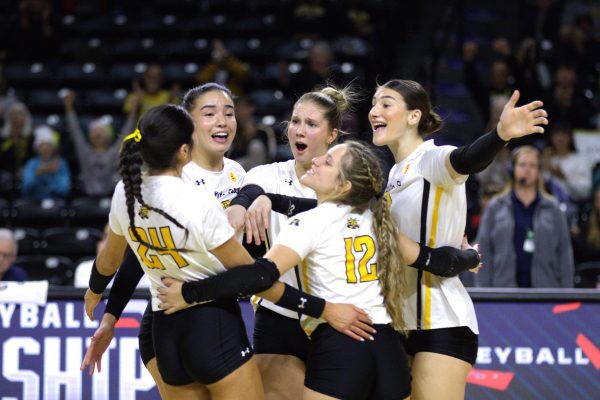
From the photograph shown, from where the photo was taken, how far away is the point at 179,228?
376cm

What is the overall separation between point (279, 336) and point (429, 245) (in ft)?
2.56

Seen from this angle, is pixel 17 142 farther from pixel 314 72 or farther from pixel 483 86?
pixel 483 86

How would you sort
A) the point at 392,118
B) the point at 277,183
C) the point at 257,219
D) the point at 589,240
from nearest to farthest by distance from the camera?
the point at 257,219
the point at 392,118
the point at 277,183
the point at 589,240

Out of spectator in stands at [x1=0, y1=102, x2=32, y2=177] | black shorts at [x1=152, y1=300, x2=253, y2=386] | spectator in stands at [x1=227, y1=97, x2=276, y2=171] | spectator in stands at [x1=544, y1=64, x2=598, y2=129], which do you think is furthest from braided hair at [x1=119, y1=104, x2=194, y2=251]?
spectator in stands at [x1=544, y1=64, x2=598, y2=129]

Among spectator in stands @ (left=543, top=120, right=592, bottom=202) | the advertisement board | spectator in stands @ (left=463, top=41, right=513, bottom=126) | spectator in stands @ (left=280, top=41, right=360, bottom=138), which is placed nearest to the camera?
the advertisement board

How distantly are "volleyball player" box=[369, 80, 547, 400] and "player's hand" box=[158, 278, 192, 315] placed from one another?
1069 millimetres

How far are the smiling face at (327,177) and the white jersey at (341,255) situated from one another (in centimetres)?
7

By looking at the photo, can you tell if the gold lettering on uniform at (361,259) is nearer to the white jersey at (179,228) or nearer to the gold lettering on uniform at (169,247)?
the white jersey at (179,228)

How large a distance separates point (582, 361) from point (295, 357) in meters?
2.23

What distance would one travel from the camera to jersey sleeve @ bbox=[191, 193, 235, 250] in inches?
148

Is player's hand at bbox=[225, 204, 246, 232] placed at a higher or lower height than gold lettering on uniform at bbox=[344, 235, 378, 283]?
higher

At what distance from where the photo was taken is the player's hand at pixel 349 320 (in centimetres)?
376

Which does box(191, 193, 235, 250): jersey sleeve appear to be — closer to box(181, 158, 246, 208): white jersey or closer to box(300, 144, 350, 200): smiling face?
box(300, 144, 350, 200): smiling face

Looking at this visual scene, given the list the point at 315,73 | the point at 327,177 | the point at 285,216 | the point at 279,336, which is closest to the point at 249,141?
the point at 315,73
